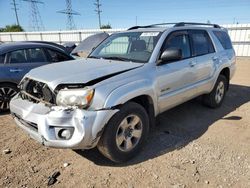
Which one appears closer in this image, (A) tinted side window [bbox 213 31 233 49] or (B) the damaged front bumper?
(B) the damaged front bumper

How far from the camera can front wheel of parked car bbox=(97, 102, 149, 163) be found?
9.50 ft

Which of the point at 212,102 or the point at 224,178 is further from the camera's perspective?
the point at 212,102

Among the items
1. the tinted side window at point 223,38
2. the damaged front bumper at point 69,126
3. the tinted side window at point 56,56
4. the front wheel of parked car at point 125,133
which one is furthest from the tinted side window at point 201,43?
the tinted side window at point 56,56

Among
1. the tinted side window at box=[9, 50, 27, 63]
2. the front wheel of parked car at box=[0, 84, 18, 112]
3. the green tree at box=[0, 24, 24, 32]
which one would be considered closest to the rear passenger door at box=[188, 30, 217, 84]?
the tinted side window at box=[9, 50, 27, 63]

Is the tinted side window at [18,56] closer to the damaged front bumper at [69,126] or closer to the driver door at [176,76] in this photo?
the damaged front bumper at [69,126]

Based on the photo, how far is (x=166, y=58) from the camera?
138 inches

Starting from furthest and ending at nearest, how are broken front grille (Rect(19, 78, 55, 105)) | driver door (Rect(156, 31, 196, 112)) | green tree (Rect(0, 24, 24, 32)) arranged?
1. green tree (Rect(0, 24, 24, 32))
2. driver door (Rect(156, 31, 196, 112))
3. broken front grille (Rect(19, 78, 55, 105))

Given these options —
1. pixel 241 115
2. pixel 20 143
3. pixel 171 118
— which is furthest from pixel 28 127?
pixel 241 115

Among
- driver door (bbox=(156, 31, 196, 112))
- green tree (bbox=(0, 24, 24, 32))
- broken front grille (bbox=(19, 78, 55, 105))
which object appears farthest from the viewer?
green tree (bbox=(0, 24, 24, 32))

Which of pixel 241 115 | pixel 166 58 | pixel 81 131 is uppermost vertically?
pixel 166 58

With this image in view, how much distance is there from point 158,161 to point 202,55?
2.44m

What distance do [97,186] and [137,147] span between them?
841mm

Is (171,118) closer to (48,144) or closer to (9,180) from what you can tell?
(48,144)

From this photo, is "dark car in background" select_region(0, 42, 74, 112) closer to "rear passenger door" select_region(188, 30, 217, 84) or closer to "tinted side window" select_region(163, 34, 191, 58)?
"tinted side window" select_region(163, 34, 191, 58)
